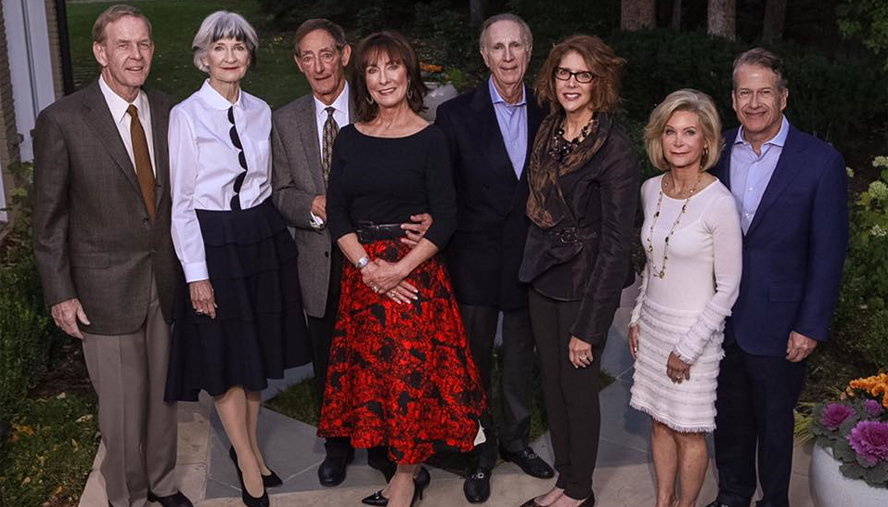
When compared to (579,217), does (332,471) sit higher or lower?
lower

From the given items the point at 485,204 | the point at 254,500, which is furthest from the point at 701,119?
the point at 254,500

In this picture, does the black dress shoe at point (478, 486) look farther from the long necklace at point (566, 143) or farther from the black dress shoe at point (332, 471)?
the long necklace at point (566, 143)

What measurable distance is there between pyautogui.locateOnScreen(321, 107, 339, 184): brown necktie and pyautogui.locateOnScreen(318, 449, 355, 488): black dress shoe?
140 centimetres

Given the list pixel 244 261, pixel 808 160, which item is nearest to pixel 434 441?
pixel 244 261

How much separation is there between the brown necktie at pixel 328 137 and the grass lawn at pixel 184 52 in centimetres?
1309

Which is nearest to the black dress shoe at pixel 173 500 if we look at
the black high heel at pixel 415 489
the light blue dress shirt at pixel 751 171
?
the black high heel at pixel 415 489

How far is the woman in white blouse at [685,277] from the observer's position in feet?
13.8

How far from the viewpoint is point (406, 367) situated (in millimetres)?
4527

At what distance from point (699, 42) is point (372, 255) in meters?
9.18

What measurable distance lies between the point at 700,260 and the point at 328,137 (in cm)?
180

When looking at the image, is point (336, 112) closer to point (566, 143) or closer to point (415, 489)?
point (566, 143)

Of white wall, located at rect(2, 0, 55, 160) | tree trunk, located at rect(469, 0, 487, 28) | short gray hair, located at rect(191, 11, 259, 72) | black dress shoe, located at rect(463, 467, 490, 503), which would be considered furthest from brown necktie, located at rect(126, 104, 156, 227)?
tree trunk, located at rect(469, 0, 487, 28)

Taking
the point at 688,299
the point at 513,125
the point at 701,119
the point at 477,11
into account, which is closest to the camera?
the point at 701,119

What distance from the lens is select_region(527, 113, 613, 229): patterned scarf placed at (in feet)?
14.2
